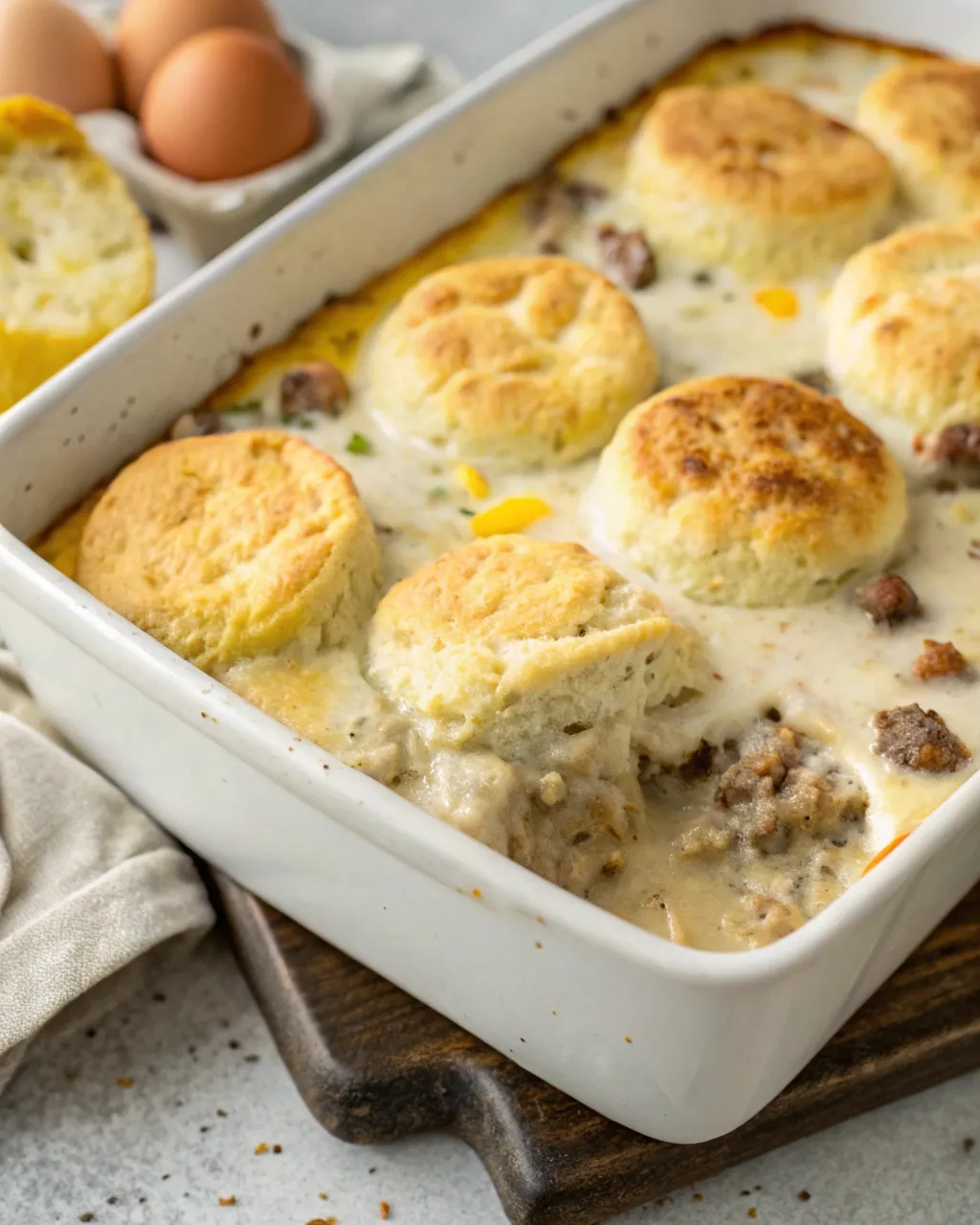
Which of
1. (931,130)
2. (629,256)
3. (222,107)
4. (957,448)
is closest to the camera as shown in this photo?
(957,448)

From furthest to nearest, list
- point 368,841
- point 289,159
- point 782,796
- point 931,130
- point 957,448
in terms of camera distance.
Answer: point 289,159 → point 931,130 → point 957,448 → point 782,796 → point 368,841

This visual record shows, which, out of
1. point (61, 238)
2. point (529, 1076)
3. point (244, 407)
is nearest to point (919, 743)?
point (529, 1076)

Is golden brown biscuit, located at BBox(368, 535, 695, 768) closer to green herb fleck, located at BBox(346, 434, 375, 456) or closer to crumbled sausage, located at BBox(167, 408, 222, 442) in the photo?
green herb fleck, located at BBox(346, 434, 375, 456)

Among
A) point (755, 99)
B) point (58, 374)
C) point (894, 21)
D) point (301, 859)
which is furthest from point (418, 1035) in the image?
point (894, 21)

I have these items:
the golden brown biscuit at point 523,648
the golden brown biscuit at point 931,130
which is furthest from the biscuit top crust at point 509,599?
the golden brown biscuit at point 931,130

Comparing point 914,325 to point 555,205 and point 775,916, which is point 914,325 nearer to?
point 555,205

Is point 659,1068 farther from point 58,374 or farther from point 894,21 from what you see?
point 894,21

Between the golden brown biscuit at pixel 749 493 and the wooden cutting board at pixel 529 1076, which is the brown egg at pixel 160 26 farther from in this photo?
the wooden cutting board at pixel 529 1076
